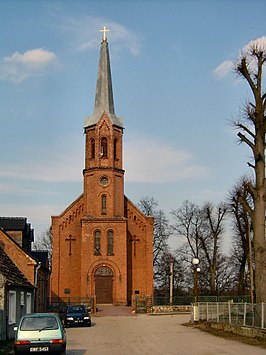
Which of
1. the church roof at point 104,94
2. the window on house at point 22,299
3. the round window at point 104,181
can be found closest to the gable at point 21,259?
the window on house at point 22,299

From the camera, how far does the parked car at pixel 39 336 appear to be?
15977 mm

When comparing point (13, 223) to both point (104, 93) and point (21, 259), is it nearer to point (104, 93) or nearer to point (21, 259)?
point (21, 259)

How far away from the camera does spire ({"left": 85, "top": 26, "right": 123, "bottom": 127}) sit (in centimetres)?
5619

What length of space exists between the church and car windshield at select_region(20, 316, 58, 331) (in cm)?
3468

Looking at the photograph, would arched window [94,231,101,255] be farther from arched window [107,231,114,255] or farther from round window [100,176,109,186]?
round window [100,176,109,186]

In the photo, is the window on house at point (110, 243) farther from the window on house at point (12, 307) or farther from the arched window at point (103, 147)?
the window on house at point (12, 307)

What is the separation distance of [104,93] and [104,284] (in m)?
19.3

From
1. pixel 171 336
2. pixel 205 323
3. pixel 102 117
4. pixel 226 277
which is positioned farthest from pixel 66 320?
pixel 226 277

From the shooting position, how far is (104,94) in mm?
57250

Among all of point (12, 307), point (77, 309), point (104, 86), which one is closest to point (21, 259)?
point (77, 309)

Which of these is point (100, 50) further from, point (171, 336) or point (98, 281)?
point (171, 336)

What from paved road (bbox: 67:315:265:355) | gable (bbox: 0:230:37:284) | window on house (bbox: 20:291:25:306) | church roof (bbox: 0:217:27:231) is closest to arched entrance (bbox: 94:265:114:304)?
church roof (bbox: 0:217:27:231)

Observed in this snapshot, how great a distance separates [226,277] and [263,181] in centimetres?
4804

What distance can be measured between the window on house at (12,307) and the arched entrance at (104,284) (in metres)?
26.4
